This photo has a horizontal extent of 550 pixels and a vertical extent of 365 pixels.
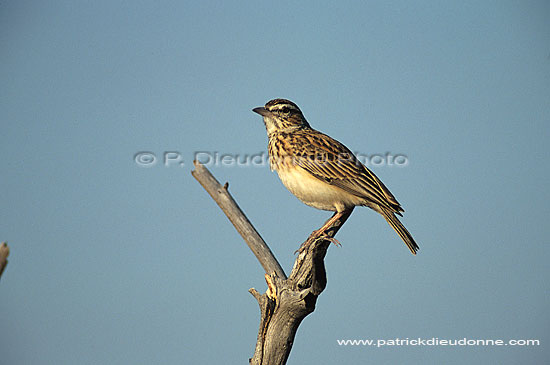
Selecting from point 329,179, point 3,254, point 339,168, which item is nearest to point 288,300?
point 329,179

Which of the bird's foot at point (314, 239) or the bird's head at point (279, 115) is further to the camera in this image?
the bird's head at point (279, 115)

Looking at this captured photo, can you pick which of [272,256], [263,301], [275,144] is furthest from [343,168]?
[263,301]

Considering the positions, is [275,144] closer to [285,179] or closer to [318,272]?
[285,179]

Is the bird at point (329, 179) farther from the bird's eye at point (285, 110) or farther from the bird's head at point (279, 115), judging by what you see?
the bird's eye at point (285, 110)

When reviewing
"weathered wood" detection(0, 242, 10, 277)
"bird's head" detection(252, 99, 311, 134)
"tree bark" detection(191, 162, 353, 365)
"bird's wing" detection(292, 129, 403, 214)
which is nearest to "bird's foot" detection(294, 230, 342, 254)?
"tree bark" detection(191, 162, 353, 365)

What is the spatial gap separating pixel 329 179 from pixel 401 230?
135 cm

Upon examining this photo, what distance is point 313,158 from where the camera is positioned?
28.1 ft

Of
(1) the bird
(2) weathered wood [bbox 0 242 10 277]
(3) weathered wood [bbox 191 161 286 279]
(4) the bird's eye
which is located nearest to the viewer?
(2) weathered wood [bbox 0 242 10 277]

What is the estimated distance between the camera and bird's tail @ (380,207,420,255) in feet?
26.8

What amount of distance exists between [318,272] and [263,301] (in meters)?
0.93

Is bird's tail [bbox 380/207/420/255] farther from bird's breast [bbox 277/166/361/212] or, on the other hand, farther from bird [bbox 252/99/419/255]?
bird's breast [bbox 277/166/361/212]

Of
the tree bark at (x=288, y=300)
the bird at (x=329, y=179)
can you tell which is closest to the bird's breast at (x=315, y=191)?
the bird at (x=329, y=179)

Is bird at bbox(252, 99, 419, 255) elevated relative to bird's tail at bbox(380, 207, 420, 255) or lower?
elevated

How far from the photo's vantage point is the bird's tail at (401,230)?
816 centimetres
